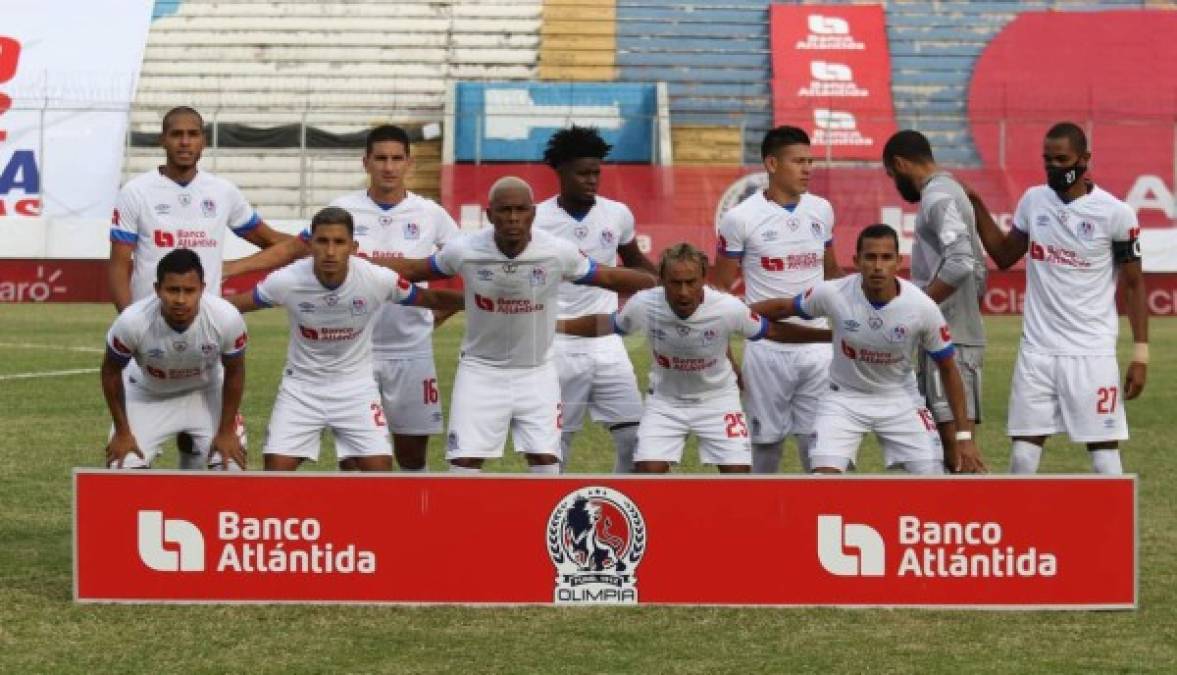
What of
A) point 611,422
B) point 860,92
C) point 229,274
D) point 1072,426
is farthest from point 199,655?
point 860,92

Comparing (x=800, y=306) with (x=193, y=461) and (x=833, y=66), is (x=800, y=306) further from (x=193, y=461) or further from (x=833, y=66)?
(x=833, y=66)

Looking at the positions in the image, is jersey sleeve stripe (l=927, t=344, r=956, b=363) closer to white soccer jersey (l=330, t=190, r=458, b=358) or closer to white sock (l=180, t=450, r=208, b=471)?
white soccer jersey (l=330, t=190, r=458, b=358)

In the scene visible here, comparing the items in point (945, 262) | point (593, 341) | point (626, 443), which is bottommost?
point (626, 443)

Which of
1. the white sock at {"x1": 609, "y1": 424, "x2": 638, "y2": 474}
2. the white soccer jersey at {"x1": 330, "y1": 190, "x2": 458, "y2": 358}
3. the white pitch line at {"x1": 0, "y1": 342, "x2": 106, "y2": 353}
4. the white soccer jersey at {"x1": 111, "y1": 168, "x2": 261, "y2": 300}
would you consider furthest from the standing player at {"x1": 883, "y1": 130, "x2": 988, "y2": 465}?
the white pitch line at {"x1": 0, "y1": 342, "x2": 106, "y2": 353}

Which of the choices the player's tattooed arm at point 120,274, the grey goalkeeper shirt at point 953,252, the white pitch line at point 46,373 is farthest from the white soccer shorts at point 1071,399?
the white pitch line at point 46,373

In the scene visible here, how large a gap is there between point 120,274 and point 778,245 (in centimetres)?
343

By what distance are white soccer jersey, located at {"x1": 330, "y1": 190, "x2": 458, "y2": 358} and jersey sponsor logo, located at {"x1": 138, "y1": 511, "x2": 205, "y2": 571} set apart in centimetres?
215

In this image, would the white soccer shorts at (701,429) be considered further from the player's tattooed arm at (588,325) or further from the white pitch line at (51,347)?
the white pitch line at (51,347)

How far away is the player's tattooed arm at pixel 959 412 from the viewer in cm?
980

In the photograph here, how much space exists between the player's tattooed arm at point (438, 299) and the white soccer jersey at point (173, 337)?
88cm

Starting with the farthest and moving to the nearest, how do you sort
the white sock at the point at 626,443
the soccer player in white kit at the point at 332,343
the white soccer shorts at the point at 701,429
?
the white sock at the point at 626,443 < the white soccer shorts at the point at 701,429 < the soccer player in white kit at the point at 332,343

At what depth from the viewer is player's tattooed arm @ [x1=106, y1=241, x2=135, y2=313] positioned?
1045 centimetres

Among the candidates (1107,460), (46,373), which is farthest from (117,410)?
(46,373)

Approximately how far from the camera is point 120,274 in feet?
34.6
